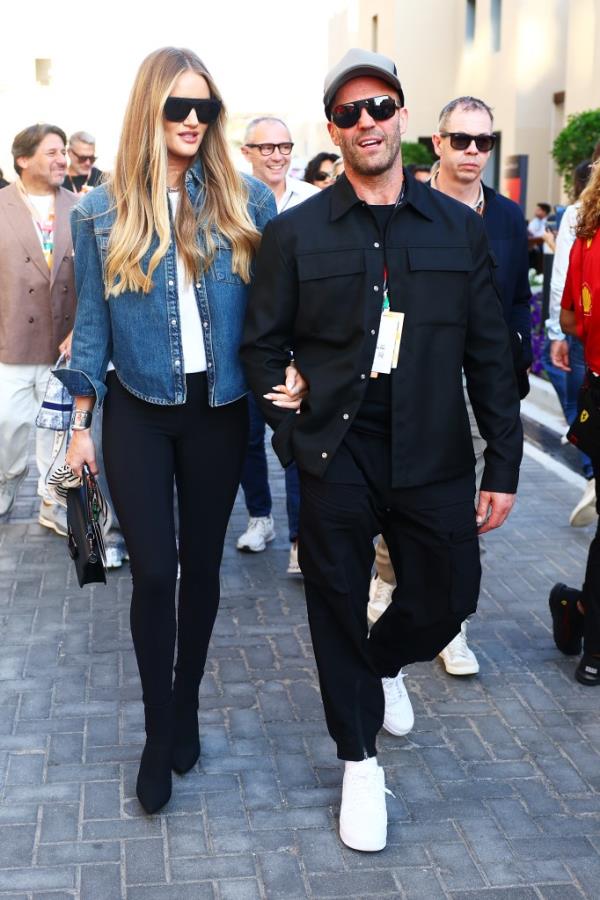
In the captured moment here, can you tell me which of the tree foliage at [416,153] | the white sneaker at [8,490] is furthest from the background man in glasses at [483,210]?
the tree foliage at [416,153]

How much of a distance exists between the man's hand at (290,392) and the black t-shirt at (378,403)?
18cm

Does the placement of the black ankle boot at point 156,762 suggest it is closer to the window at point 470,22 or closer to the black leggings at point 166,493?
the black leggings at point 166,493

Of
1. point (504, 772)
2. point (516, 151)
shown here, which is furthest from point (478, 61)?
point (504, 772)

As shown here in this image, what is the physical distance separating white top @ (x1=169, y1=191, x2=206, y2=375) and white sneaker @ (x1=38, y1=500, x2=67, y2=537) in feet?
10.8

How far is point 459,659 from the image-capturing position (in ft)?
16.4

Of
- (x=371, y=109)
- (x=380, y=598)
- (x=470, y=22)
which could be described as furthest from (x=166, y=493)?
(x=470, y=22)

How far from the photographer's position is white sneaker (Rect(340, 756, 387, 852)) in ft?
12.1

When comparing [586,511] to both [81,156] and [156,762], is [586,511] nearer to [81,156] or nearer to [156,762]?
[156,762]

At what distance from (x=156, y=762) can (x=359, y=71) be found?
7.08 ft

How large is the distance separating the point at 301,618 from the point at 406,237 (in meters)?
2.58

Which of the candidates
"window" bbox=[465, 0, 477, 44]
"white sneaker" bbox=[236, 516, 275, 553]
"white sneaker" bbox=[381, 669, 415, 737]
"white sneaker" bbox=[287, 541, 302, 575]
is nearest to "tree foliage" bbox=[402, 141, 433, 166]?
"window" bbox=[465, 0, 477, 44]

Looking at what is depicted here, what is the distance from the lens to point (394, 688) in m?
4.41

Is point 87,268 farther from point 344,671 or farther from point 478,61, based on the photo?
point 478,61

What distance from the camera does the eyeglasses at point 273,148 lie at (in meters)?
6.59
